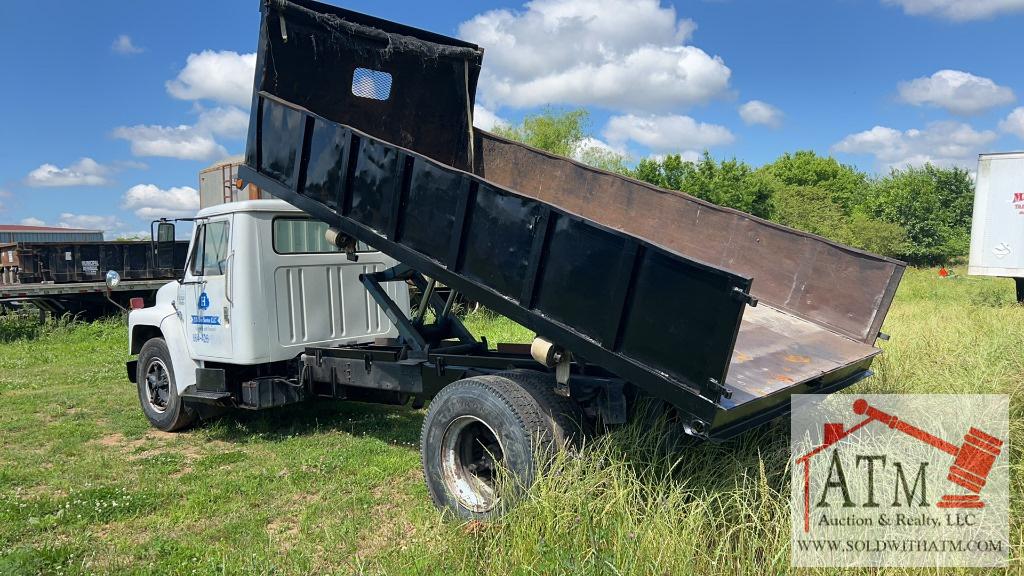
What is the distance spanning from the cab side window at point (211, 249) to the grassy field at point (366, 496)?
169 cm

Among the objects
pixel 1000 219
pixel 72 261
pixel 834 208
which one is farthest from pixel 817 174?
pixel 72 261

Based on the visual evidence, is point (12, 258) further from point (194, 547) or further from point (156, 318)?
point (194, 547)

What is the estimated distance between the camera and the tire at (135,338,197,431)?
6766mm

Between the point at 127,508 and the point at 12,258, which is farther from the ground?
the point at 12,258

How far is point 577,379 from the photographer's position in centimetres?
399

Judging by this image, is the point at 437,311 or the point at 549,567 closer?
the point at 549,567

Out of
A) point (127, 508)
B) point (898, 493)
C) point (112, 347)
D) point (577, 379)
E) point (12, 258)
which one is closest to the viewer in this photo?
point (898, 493)

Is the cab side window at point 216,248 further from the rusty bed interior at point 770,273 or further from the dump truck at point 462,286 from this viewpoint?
the rusty bed interior at point 770,273

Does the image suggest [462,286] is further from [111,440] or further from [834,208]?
[834,208]

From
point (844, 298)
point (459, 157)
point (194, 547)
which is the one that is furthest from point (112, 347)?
point (844, 298)

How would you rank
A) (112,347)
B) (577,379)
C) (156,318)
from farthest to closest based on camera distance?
1. (112,347)
2. (156,318)
3. (577,379)

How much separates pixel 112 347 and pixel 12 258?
4.68m

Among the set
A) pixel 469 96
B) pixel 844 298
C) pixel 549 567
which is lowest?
pixel 549 567

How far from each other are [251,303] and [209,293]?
59cm
